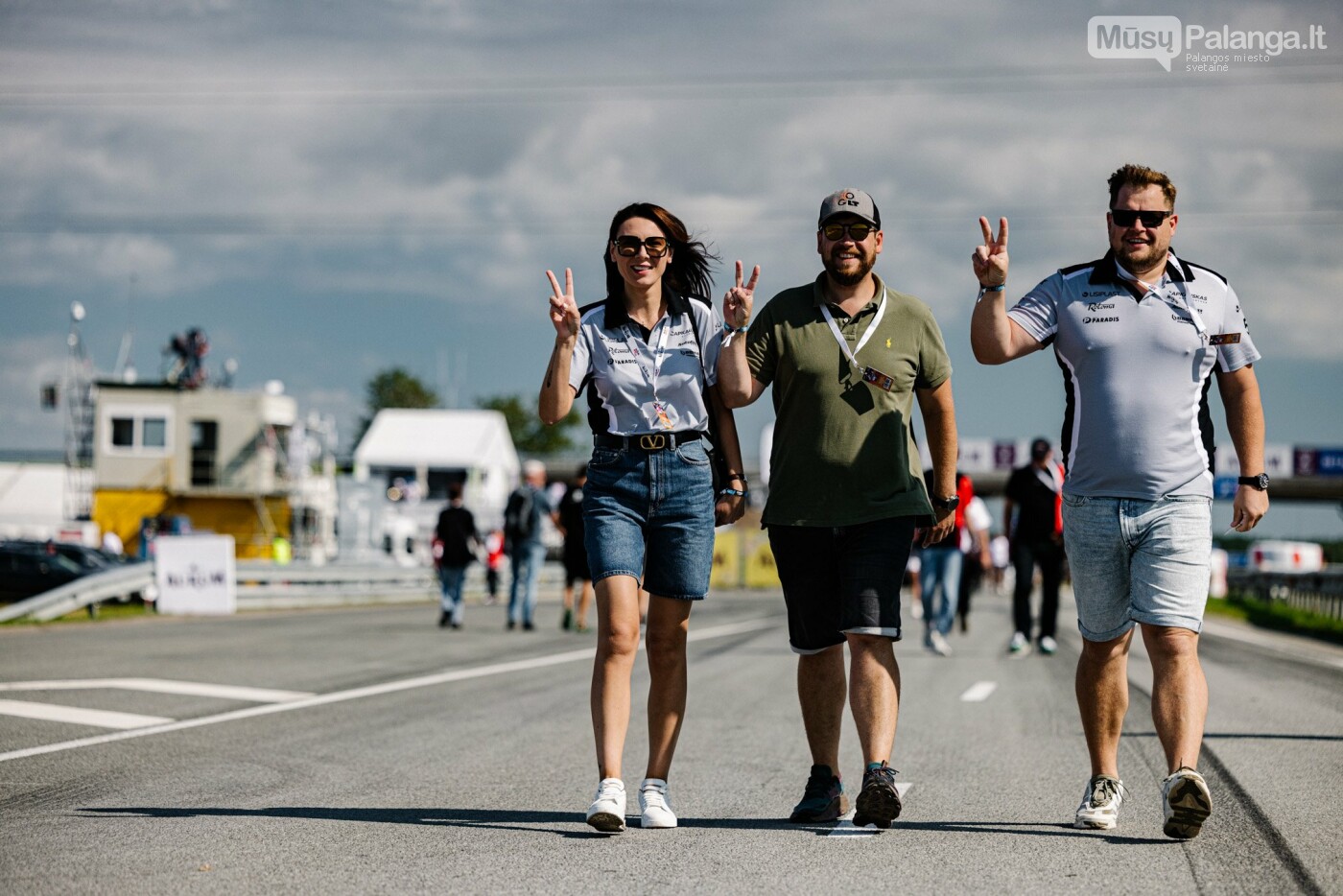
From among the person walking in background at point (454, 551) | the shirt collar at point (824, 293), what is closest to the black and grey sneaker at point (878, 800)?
the shirt collar at point (824, 293)

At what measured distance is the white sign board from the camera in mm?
22375

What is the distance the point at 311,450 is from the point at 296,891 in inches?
2210

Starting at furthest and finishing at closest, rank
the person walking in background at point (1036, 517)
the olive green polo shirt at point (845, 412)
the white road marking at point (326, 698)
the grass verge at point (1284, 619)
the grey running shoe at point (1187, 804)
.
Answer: the grass verge at point (1284, 619) < the person walking in background at point (1036, 517) < the white road marking at point (326, 698) < the olive green polo shirt at point (845, 412) < the grey running shoe at point (1187, 804)

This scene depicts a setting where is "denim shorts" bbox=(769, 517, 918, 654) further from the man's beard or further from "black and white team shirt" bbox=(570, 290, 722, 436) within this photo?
the man's beard

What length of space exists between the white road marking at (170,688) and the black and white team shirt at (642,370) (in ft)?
18.0

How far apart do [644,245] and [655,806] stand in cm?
194

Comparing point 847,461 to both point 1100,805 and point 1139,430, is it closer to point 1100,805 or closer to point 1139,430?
point 1139,430

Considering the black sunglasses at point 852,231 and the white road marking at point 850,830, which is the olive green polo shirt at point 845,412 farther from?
the white road marking at point 850,830

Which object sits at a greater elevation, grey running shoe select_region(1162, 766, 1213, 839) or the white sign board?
Answer: the white sign board

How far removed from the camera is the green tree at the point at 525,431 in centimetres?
17162

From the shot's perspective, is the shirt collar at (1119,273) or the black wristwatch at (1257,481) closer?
the shirt collar at (1119,273)

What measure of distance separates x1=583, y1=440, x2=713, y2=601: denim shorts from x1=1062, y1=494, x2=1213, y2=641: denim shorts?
4.27 ft

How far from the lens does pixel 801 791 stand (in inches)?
259

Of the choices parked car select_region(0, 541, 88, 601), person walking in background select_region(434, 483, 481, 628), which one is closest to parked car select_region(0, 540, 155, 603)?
parked car select_region(0, 541, 88, 601)
